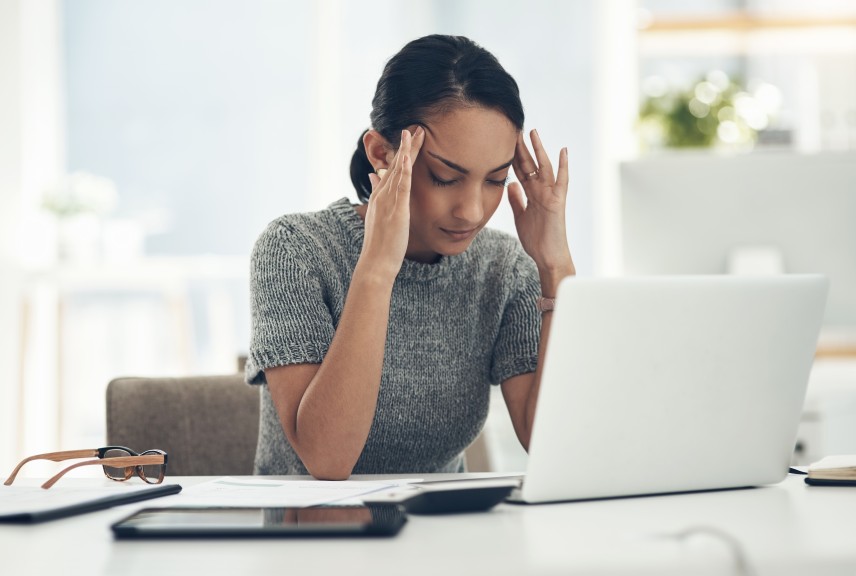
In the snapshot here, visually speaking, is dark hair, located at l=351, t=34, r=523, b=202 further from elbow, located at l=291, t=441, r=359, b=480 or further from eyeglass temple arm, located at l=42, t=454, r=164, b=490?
eyeglass temple arm, located at l=42, t=454, r=164, b=490

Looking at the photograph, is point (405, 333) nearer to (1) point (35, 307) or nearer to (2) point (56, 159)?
(1) point (35, 307)

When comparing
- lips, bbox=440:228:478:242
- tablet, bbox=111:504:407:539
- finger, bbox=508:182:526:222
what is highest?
finger, bbox=508:182:526:222

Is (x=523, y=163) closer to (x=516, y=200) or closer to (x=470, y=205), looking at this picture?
(x=516, y=200)

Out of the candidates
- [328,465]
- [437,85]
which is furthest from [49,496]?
[437,85]

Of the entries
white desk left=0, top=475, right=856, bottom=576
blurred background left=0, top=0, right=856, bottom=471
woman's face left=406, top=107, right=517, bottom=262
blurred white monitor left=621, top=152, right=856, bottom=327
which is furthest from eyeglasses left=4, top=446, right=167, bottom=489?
blurred background left=0, top=0, right=856, bottom=471

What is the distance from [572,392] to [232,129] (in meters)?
3.60

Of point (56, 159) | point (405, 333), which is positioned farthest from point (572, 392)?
point (56, 159)

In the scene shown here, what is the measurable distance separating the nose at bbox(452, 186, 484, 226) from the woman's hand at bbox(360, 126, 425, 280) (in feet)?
0.25

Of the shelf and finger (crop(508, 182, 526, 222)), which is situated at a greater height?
the shelf

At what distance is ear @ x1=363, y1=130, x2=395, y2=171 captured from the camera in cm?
134

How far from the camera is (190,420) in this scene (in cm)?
146

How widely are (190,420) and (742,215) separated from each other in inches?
57.8

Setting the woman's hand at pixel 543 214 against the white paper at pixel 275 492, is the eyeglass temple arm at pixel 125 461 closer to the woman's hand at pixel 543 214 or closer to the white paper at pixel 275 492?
the white paper at pixel 275 492

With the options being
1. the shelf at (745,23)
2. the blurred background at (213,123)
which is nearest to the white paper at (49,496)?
the blurred background at (213,123)
